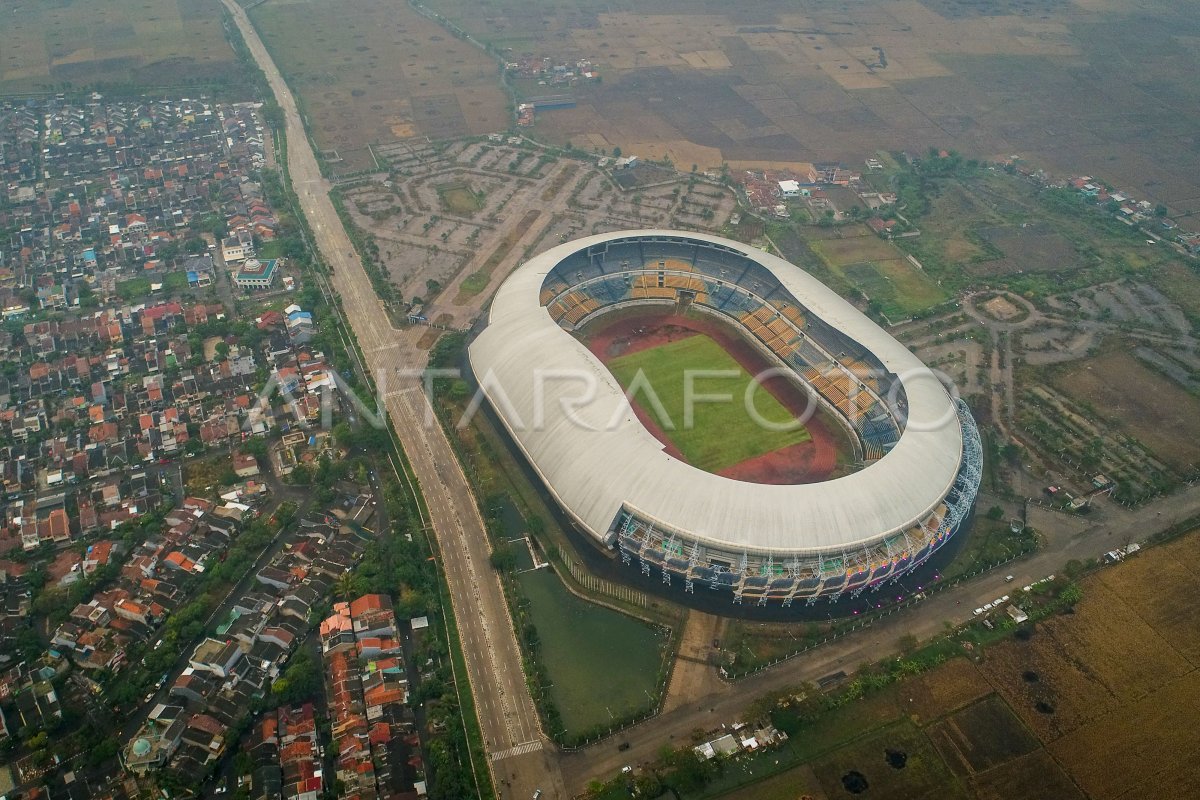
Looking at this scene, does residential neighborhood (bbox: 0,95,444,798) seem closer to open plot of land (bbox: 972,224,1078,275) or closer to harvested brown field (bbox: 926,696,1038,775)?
harvested brown field (bbox: 926,696,1038,775)

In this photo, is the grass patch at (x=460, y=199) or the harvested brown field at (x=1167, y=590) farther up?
the harvested brown field at (x=1167, y=590)

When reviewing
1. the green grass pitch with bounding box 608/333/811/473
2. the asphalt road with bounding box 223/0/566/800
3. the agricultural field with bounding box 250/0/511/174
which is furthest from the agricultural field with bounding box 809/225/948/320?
the agricultural field with bounding box 250/0/511/174

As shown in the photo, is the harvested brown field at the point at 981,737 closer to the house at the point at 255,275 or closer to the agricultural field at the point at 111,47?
the house at the point at 255,275

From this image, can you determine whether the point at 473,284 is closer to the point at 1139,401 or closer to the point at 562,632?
the point at 562,632

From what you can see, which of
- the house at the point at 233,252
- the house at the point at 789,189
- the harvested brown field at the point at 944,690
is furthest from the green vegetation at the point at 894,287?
the house at the point at 233,252

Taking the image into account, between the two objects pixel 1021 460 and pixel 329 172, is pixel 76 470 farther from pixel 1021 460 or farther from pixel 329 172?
pixel 1021 460
